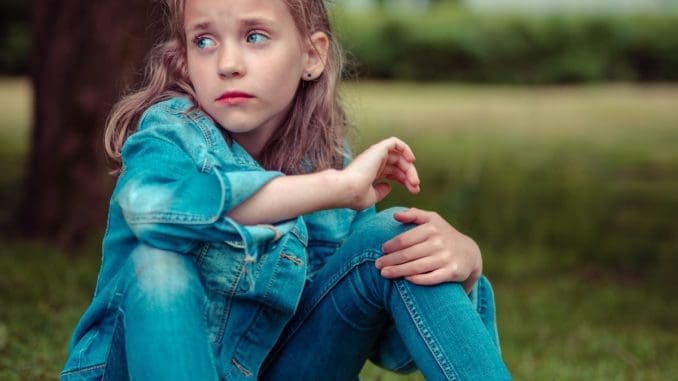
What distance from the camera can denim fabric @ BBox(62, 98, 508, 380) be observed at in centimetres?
181

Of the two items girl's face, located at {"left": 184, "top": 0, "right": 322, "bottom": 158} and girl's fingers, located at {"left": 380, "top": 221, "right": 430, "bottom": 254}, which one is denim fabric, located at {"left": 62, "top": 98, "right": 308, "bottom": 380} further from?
girl's fingers, located at {"left": 380, "top": 221, "right": 430, "bottom": 254}

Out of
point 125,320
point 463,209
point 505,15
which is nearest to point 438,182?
point 463,209

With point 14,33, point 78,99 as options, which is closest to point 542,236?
point 78,99

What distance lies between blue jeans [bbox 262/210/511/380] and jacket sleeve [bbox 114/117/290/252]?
0.94ft

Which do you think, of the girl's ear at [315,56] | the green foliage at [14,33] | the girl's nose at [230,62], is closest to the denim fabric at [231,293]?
the girl's nose at [230,62]

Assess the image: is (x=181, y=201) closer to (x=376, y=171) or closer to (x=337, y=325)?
(x=376, y=171)

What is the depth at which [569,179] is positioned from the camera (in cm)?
677

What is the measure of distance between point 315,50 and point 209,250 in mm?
582

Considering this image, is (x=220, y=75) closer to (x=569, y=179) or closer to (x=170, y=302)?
(x=170, y=302)

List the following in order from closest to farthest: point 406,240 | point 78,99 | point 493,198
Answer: point 406,240, point 78,99, point 493,198

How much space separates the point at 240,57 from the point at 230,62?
0.10 feet

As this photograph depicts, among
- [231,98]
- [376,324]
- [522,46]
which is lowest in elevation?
[522,46]

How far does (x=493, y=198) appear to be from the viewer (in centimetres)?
595

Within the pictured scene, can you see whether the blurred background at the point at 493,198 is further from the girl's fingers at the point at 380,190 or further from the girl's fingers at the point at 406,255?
the girl's fingers at the point at 406,255
